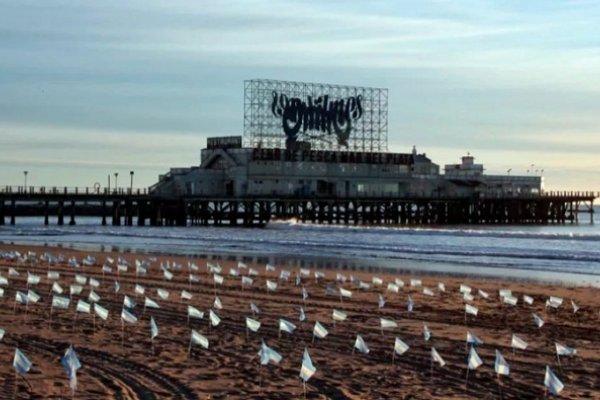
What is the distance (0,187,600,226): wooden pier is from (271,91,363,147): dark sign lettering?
6293 mm

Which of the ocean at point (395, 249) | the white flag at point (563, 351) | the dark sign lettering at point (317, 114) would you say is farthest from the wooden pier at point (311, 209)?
the white flag at point (563, 351)

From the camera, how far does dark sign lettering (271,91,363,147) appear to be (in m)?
95.4

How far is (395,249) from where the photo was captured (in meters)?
54.1

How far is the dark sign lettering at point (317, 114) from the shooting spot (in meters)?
95.4

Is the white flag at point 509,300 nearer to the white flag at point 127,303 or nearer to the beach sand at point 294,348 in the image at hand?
the beach sand at point 294,348

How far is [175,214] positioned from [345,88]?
19349 mm

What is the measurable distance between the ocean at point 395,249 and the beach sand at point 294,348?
11.6 metres

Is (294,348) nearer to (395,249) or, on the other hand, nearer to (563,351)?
(563,351)

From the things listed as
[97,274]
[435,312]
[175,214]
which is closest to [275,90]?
[175,214]

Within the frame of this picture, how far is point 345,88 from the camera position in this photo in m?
99.6

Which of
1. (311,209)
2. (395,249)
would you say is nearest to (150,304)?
(395,249)

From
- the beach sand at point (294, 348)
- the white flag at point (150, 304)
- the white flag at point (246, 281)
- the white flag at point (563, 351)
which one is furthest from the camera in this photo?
the white flag at point (246, 281)

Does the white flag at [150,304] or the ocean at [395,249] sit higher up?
the white flag at [150,304]

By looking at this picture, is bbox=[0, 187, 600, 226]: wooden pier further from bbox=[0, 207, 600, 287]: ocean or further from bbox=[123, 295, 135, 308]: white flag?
bbox=[123, 295, 135, 308]: white flag
